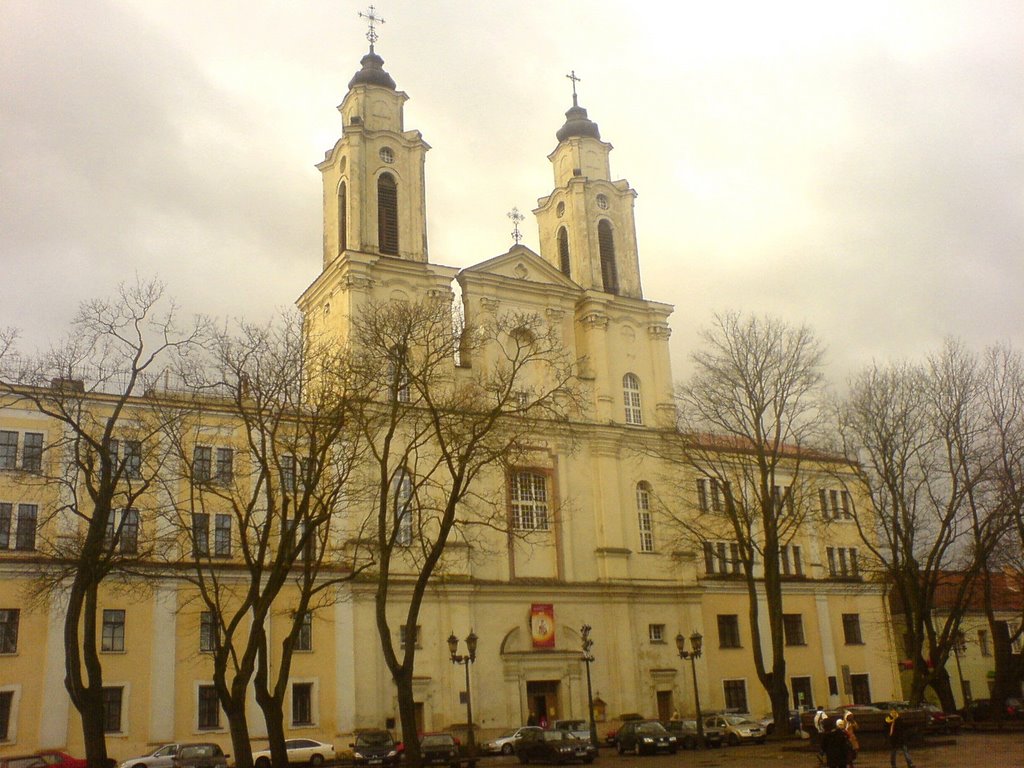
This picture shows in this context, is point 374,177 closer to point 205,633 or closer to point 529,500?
point 529,500

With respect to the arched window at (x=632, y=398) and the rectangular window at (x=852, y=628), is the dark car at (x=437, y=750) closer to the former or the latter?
the arched window at (x=632, y=398)

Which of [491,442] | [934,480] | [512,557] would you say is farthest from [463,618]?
[934,480]

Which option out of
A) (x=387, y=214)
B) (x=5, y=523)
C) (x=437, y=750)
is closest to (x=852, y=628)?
(x=437, y=750)

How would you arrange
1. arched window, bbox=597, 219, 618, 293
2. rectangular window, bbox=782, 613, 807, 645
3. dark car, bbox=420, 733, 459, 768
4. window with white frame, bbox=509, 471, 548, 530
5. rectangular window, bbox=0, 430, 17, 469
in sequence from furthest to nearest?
arched window, bbox=597, 219, 618, 293 → rectangular window, bbox=782, 613, 807, 645 → window with white frame, bbox=509, 471, 548, 530 → rectangular window, bbox=0, 430, 17, 469 → dark car, bbox=420, 733, 459, 768

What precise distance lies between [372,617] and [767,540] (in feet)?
53.1

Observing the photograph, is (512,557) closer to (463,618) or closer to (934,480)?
(463,618)

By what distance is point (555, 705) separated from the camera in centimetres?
4372

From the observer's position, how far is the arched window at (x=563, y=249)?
54.3 metres

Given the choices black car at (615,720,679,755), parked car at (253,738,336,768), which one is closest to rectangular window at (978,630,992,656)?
black car at (615,720,679,755)

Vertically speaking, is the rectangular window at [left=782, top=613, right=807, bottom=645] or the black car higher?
the rectangular window at [left=782, top=613, right=807, bottom=645]

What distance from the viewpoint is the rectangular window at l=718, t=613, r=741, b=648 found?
4991 cm

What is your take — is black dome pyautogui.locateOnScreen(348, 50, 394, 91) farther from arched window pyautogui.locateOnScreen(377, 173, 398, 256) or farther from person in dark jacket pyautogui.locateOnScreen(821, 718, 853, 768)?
person in dark jacket pyautogui.locateOnScreen(821, 718, 853, 768)

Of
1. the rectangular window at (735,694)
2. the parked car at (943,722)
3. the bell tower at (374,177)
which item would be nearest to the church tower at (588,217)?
the bell tower at (374,177)

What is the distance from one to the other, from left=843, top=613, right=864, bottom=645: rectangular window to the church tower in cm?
2136
